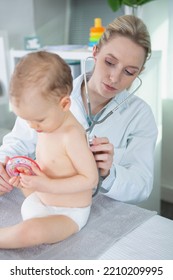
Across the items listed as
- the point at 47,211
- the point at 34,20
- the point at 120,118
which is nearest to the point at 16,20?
the point at 34,20

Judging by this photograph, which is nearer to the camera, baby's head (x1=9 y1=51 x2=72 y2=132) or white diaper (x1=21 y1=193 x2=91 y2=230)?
baby's head (x1=9 y1=51 x2=72 y2=132)

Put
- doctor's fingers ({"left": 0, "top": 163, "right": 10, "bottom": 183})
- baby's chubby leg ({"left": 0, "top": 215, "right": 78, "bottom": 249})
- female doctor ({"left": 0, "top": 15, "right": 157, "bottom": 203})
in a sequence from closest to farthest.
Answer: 1. baby's chubby leg ({"left": 0, "top": 215, "right": 78, "bottom": 249})
2. doctor's fingers ({"left": 0, "top": 163, "right": 10, "bottom": 183})
3. female doctor ({"left": 0, "top": 15, "right": 157, "bottom": 203})

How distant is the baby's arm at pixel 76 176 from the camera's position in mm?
661

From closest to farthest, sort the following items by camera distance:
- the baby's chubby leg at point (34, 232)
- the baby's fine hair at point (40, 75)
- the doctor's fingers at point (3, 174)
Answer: the baby's fine hair at point (40, 75) → the baby's chubby leg at point (34, 232) → the doctor's fingers at point (3, 174)

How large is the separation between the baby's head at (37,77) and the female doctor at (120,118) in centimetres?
22

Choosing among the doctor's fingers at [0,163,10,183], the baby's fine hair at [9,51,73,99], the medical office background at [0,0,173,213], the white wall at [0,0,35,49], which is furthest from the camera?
the white wall at [0,0,35,49]

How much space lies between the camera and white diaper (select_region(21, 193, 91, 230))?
722mm

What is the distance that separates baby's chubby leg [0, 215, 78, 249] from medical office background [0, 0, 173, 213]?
0.92 meters

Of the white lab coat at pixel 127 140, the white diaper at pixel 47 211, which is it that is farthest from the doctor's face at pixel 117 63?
the white diaper at pixel 47 211

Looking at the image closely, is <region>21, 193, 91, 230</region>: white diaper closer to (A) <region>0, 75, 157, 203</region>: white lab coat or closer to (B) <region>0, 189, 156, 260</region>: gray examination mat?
(B) <region>0, 189, 156, 260</region>: gray examination mat

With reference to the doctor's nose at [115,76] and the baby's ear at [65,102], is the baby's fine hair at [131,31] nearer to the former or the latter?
the doctor's nose at [115,76]

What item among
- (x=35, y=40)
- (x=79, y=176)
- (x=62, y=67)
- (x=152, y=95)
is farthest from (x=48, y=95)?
(x=35, y=40)

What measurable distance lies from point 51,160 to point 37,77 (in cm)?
20

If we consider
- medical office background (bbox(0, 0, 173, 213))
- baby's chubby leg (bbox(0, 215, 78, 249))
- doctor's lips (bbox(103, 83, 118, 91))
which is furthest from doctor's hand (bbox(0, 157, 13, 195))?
medical office background (bbox(0, 0, 173, 213))
